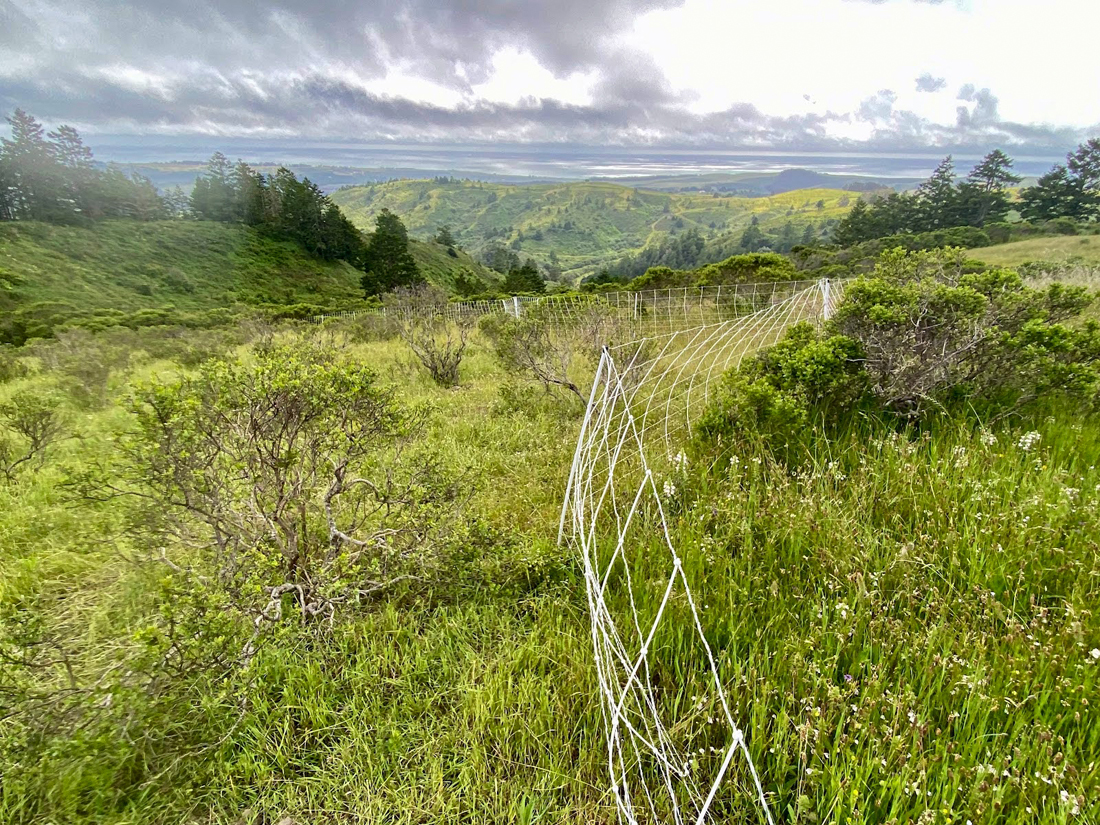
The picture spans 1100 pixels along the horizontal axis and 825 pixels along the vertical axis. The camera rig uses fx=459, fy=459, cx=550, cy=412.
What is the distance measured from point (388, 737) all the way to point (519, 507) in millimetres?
1573

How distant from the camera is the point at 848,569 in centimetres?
196

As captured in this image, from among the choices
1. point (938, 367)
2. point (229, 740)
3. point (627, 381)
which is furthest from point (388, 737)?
point (627, 381)

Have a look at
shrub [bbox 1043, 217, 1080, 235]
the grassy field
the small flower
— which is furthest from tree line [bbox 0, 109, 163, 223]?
shrub [bbox 1043, 217, 1080, 235]

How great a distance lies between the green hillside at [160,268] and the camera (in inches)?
Result: 1679

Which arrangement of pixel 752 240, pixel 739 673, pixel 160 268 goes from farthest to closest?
1. pixel 752 240
2. pixel 160 268
3. pixel 739 673

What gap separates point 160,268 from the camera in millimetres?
51344

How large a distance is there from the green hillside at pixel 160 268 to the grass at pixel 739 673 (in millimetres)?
41459

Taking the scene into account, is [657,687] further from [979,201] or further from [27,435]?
[979,201]

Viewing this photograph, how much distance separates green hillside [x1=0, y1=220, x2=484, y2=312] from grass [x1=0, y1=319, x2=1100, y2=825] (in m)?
41.5

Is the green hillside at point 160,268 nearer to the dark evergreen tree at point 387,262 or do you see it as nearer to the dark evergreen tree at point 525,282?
the dark evergreen tree at point 387,262

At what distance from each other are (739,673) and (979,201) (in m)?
76.6

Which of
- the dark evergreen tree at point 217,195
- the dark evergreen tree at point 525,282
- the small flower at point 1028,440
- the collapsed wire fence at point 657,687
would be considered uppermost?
the dark evergreen tree at point 217,195

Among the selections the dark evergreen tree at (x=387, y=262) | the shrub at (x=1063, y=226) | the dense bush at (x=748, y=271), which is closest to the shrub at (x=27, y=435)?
the dense bush at (x=748, y=271)

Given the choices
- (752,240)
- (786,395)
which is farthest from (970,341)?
(752,240)
